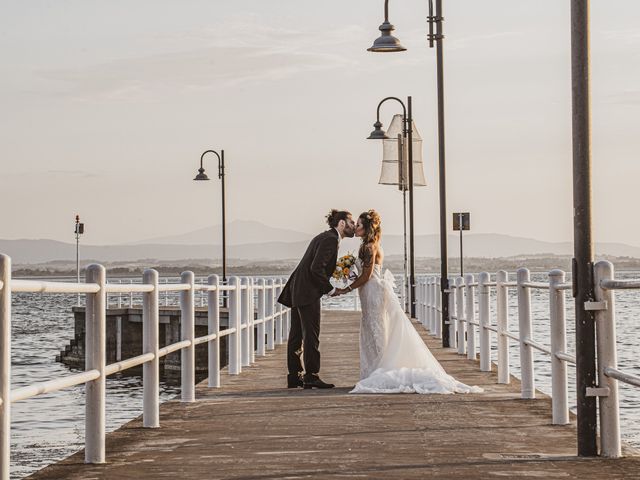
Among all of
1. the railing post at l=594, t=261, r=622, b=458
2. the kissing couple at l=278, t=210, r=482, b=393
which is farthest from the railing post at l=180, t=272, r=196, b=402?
the railing post at l=594, t=261, r=622, b=458

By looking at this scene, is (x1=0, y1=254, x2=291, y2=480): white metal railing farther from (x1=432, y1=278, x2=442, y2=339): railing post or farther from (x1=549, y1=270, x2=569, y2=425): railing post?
(x1=432, y1=278, x2=442, y2=339): railing post

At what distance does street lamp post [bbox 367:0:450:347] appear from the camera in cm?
2280

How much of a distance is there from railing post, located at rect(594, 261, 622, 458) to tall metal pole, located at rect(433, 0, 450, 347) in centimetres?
1419

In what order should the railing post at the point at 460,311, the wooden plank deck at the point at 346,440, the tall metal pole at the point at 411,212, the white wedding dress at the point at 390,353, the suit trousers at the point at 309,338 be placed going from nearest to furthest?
the wooden plank deck at the point at 346,440
the white wedding dress at the point at 390,353
the suit trousers at the point at 309,338
the railing post at the point at 460,311
the tall metal pole at the point at 411,212

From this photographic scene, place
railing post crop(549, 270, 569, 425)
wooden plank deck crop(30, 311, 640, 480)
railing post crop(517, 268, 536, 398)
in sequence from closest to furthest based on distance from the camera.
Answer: wooden plank deck crop(30, 311, 640, 480), railing post crop(549, 270, 569, 425), railing post crop(517, 268, 536, 398)

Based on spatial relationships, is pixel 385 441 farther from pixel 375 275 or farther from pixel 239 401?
pixel 375 275

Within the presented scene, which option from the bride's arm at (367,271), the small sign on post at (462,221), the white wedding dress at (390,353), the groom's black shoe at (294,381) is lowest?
the groom's black shoe at (294,381)

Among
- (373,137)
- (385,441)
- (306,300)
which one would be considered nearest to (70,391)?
(373,137)

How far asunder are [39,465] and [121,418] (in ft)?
35.1

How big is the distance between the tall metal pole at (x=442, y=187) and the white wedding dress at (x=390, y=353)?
26.3 ft

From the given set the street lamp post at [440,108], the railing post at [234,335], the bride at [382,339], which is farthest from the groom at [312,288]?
the street lamp post at [440,108]

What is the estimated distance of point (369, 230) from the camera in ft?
47.4

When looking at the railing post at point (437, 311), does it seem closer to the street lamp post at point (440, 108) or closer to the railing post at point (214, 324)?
the street lamp post at point (440, 108)

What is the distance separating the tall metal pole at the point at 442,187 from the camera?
23234mm
